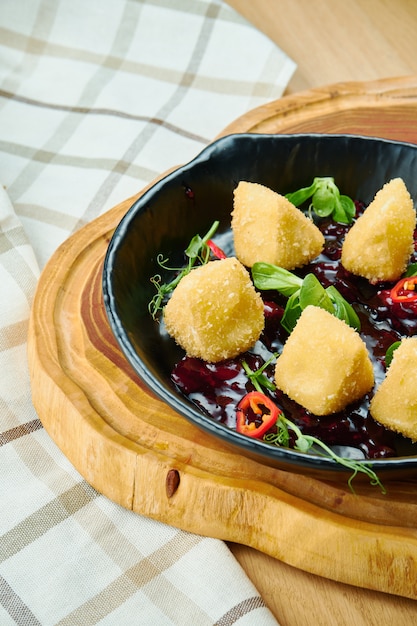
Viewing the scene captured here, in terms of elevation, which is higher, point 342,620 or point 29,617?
point 342,620

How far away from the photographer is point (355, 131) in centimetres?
234

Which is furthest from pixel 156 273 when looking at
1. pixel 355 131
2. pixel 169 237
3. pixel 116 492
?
pixel 355 131

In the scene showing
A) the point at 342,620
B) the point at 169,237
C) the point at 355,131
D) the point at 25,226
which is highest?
the point at 355,131

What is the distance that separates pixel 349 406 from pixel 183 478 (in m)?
0.37

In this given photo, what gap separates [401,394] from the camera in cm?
150

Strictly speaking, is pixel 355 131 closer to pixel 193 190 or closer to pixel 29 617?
pixel 193 190

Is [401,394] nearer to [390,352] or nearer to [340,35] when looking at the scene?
[390,352]

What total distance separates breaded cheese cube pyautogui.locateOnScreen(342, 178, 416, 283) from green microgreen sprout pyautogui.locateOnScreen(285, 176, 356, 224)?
0.46 ft

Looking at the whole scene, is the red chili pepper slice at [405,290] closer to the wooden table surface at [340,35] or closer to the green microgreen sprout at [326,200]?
the green microgreen sprout at [326,200]

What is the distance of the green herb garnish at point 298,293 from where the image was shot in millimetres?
1683

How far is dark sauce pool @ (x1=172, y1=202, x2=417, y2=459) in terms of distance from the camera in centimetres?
155

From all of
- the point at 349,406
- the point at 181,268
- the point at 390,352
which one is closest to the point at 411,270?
the point at 390,352

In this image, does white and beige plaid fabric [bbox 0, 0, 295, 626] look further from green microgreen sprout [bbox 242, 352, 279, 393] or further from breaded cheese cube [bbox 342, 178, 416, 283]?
breaded cheese cube [bbox 342, 178, 416, 283]

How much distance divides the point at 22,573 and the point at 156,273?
29.5 inches
